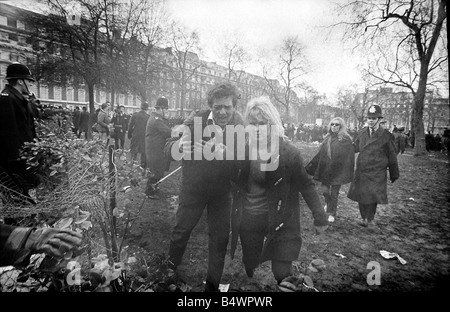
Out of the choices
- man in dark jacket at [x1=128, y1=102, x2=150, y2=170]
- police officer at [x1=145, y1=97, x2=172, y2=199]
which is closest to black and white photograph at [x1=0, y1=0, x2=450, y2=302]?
police officer at [x1=145, y1=97, x2=172, y2=199]

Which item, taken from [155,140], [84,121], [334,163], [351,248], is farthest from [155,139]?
[84,121]

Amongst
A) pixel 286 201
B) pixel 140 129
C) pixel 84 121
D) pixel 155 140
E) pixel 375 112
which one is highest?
pixel 84 121

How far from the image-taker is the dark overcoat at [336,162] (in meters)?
3.74

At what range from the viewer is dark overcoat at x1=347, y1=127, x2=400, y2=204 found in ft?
11.1

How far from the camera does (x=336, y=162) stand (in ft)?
12.4

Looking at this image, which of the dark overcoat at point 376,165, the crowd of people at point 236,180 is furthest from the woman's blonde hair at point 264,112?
the dark overcoat at point 376,165

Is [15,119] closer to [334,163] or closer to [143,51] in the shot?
[143,51]

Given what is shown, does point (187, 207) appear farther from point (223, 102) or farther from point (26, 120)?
point (26, 120)

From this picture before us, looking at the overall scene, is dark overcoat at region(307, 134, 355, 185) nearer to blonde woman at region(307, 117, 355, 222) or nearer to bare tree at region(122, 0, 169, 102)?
blonde woman at region(307, 117, 355, 222)

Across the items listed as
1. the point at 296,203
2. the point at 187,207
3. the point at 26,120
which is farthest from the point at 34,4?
the point at 296,203

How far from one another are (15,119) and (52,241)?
6.41 ft

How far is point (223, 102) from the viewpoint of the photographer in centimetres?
192

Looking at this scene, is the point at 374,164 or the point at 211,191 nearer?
the point at 211,191

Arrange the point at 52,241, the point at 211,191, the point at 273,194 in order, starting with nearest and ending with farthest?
the point at 52,241, the point at 273,194, the point at 211,191
